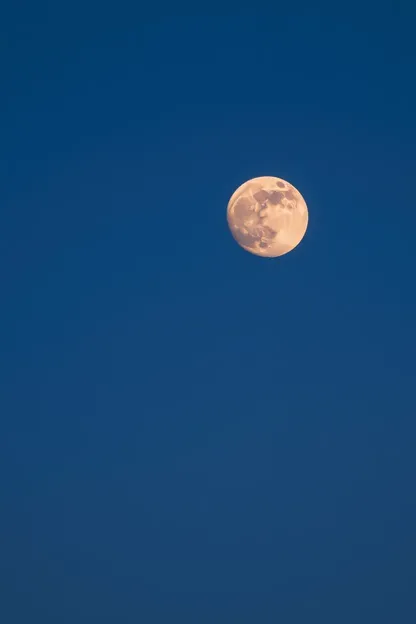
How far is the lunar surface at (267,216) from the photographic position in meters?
17.4

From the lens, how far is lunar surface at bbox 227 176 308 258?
1744 centimetres

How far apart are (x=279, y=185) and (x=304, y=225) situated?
3.27 feet

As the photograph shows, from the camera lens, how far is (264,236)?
17438 mm

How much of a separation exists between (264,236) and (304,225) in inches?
A: 45.0

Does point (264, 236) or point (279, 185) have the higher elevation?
point (279, 185)

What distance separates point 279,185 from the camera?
18.0 metres

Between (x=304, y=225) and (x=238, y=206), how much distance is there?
153 cm

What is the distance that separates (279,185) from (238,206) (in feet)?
3.44

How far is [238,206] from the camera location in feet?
57.8

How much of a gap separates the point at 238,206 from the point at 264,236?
0.84m

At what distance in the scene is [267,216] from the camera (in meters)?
17.4

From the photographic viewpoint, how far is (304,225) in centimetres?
1809
